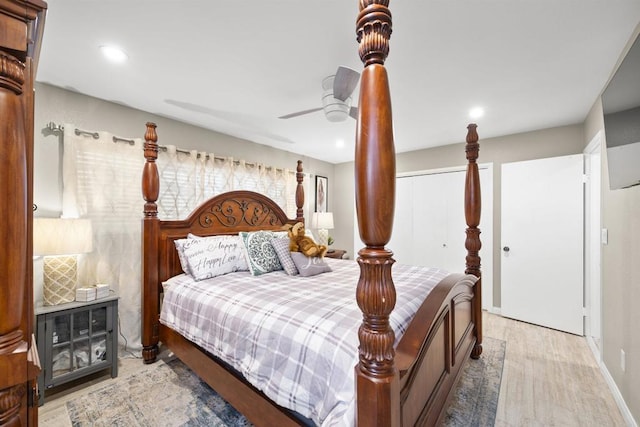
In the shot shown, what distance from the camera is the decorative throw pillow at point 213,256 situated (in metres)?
2.39

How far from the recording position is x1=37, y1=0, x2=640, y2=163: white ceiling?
5.06 feet

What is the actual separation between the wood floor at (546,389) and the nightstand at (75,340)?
171 millimetres

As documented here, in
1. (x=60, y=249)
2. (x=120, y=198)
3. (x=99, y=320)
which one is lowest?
(x=99, y=320)

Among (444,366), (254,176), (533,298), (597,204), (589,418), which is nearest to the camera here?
(444,366)

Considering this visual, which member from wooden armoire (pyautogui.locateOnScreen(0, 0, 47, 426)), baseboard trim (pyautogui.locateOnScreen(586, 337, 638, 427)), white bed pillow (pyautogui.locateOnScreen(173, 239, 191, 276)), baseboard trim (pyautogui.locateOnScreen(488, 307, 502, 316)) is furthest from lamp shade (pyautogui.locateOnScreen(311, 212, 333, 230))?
wooden armoire (pyautogui.locateOnScreen(0, 0, 47, 426))

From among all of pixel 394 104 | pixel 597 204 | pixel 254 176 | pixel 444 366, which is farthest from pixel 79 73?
pixel 597 204

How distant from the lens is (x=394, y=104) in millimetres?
2771

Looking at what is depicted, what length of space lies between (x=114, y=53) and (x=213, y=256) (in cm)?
166

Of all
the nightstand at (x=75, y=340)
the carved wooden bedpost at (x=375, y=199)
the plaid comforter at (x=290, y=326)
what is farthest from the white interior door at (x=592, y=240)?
the nightstand at (x=75, y=340)

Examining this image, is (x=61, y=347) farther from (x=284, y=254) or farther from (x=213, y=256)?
(x=284, y=254)

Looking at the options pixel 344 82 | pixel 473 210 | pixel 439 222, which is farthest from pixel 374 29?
pixel 439 222

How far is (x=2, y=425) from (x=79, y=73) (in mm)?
2475

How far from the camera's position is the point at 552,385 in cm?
221

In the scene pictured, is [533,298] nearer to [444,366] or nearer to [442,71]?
[444,366]
